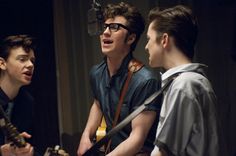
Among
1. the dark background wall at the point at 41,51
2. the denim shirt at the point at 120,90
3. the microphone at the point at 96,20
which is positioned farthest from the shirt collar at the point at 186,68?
the dark background wall at the point at 41,51

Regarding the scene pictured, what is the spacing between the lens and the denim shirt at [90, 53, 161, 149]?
279 centimetres

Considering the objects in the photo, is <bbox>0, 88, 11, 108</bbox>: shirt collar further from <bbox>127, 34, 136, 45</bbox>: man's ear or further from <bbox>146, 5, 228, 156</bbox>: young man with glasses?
<bbox>146, 5, 228, 156</bbox>: young man with glasses

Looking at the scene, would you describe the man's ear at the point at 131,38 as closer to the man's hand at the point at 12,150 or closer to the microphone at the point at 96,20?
the microphone at the point at 96,20

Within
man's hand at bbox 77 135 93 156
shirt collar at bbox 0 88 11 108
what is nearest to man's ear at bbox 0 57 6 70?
shirt collar at bbox 0 88 11 108

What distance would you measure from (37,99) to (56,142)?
1.45 feet

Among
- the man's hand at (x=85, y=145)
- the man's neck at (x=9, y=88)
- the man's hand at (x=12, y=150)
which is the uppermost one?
the man's neck at (x=9, y=88)

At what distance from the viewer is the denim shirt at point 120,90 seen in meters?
2.79

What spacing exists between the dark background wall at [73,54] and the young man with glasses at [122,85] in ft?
2.36

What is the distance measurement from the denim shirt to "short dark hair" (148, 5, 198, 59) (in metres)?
0.47

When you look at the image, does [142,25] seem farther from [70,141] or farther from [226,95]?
[70,141]

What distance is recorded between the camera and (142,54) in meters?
3.70

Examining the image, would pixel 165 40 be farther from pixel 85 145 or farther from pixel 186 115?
pixel 85 145

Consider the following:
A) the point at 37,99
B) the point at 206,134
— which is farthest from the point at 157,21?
the point at 37,99

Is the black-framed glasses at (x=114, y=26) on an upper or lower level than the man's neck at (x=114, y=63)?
upper
